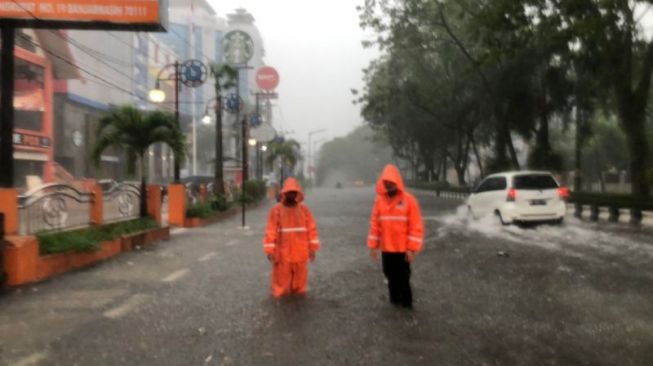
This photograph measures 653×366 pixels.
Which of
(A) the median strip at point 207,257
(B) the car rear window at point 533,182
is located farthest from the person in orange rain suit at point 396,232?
(B) the car rear window at point 533,182

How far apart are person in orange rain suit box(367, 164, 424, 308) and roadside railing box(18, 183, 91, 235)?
5.53 m

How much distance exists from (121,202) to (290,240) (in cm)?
798

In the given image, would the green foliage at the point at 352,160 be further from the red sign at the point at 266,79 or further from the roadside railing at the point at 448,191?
the red sign at the point at 266,79

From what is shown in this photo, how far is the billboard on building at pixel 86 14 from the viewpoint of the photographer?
38.3 feet

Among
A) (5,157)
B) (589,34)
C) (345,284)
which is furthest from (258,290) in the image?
(589,34)

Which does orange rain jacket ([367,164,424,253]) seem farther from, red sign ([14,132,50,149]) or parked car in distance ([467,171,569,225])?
red sign ([14,132,50,149])

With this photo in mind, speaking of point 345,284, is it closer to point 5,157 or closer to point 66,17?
point 5,157

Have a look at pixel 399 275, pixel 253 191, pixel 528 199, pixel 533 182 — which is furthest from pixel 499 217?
pixel 253 191

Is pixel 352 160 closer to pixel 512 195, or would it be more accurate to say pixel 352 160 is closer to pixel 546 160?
pixel 546 160

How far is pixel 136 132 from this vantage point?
1658 centimetres

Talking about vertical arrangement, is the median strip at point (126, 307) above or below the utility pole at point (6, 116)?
below

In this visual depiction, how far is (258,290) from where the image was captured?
8844mm

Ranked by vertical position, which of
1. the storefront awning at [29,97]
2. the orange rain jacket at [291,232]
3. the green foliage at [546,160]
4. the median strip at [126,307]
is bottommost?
the median strip at [126,307]

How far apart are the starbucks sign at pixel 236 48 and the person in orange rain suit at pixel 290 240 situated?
2828 cm
